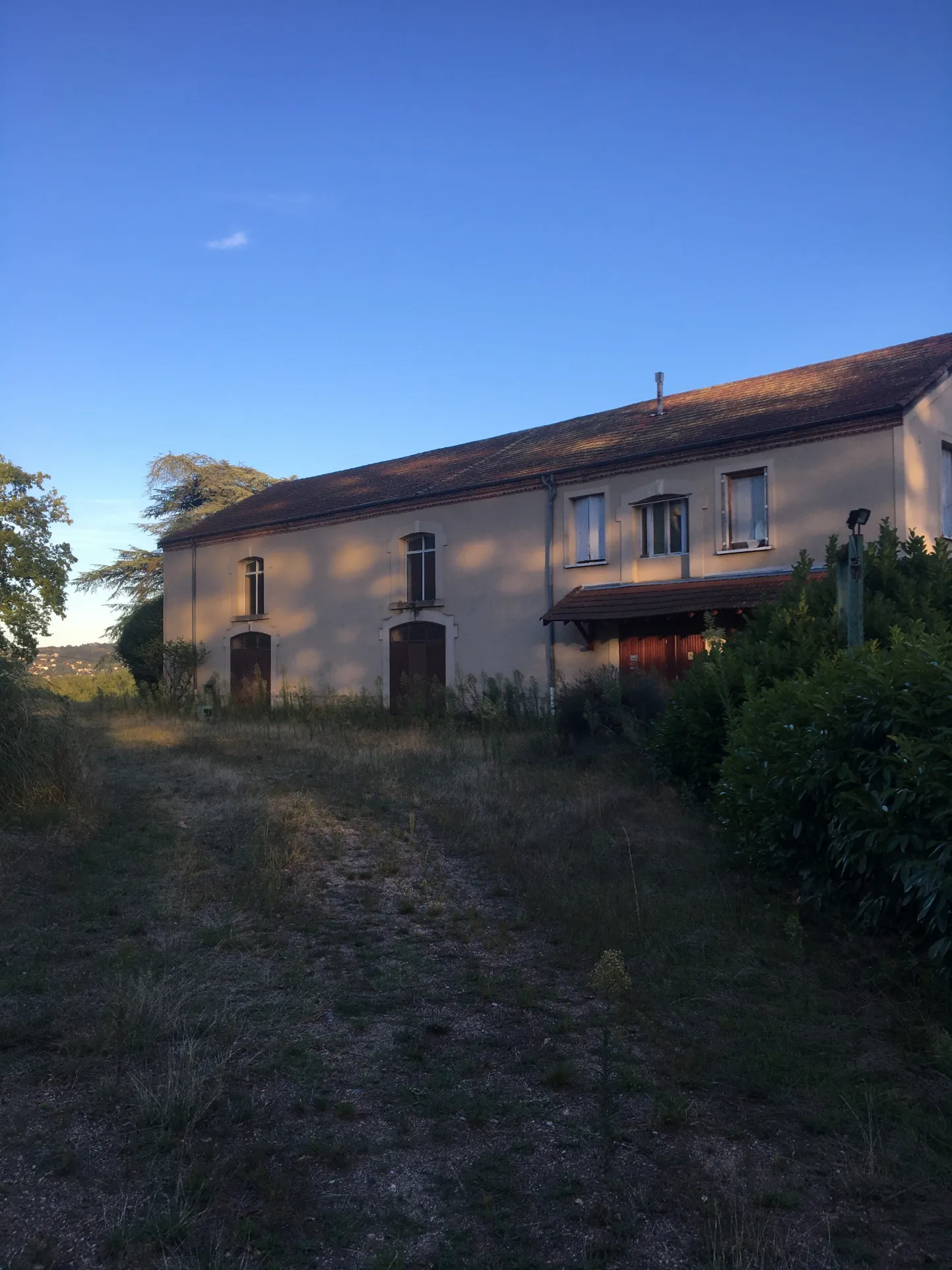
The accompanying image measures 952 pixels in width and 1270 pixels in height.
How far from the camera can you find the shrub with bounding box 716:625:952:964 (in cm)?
432

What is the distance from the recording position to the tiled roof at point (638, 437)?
15.6m

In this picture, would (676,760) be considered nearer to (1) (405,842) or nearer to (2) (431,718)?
(1) (405,842)

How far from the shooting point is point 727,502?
16.6 meters

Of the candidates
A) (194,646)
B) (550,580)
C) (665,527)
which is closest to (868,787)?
(665,527)

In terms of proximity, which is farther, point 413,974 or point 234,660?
point 234,660

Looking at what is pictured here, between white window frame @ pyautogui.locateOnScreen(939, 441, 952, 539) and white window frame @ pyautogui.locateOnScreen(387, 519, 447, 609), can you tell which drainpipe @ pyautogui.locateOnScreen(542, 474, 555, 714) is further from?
white window frame @ pyautogui.locateOnScreen(939, 441, 952, 539)

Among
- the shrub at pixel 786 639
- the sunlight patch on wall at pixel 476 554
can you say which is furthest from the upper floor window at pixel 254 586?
the shrub at pixel 786 639

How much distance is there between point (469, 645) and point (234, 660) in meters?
8.20

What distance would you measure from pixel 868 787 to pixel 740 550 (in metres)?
12.1

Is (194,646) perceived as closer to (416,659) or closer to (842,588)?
(416,659)

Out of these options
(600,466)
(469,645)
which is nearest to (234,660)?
(469,645)

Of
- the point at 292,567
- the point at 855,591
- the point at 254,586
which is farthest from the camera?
the point at 254,586

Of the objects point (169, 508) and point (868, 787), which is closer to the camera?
point (868, 787)

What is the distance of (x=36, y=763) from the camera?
851 cm
